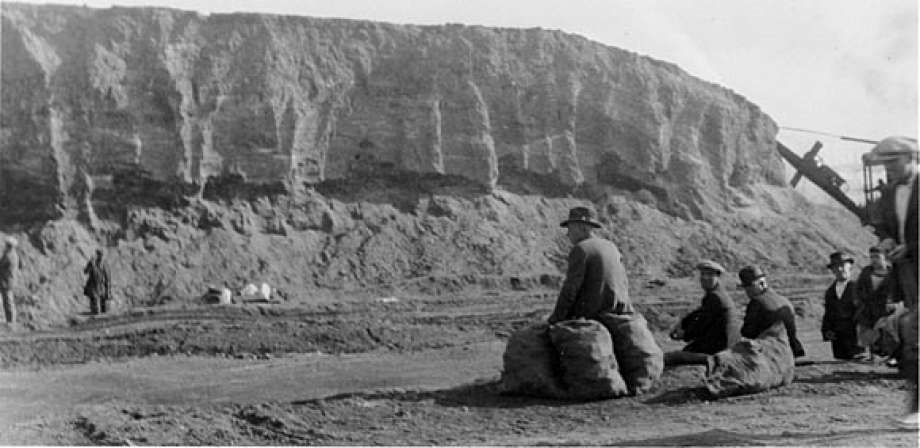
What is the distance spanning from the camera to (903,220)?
7.27 meters

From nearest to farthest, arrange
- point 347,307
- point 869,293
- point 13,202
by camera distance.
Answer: point 869,293 → point 347,307 → point 13,202

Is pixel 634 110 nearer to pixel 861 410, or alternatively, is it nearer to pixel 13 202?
pixel 13 202

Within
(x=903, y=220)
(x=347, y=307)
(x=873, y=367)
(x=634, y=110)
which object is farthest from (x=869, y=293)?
(x=634, y=110)

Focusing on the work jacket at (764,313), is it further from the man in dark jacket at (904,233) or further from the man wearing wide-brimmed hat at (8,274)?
the man wearing wide-brimmed hat at (8,274)

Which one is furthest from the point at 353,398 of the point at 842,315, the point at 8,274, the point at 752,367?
the point at 8,274

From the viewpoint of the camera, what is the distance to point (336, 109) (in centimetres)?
3216

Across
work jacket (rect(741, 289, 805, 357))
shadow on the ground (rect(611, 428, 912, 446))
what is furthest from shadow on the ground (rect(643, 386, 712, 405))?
shadow on the ground (rect(611, 428, 912, 446))

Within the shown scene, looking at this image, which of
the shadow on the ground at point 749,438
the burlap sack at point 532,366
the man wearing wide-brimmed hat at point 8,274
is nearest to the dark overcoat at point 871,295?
the shadow on the ground at point 749,438

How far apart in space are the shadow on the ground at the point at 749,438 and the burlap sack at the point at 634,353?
1.78m

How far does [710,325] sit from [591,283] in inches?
59.2

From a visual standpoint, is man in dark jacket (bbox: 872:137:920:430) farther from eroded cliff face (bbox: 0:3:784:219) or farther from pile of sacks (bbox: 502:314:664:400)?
eroded cliff face (bbox: 0:3:784:219)

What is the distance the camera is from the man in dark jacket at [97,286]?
905 inches

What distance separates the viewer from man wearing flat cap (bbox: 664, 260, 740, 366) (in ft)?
32.7

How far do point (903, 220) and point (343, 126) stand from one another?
25.7 meters
